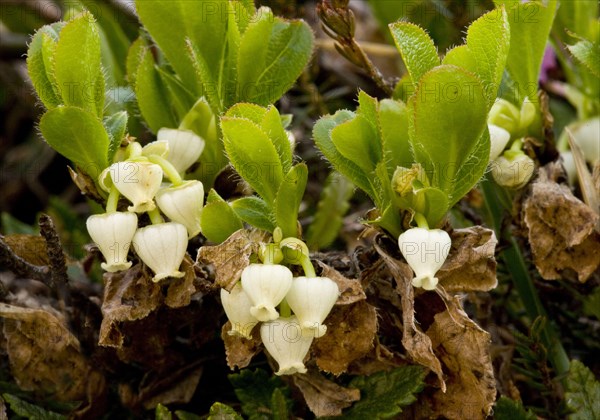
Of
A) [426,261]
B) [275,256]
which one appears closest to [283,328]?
[275,256]

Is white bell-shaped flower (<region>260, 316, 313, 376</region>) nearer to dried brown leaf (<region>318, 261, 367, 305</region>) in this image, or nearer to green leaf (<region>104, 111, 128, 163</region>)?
dried brown leaf (<region>318, 261, 367, 305</region>)

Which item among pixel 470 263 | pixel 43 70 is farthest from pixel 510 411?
pixel 43 70

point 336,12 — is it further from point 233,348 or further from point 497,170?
point 233,348

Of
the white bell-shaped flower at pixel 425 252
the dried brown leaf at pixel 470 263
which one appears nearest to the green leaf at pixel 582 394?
the dried brown leaf at pixel 470 263

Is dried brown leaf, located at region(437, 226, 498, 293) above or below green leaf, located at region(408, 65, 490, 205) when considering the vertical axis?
below

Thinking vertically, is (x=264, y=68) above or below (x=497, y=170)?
above

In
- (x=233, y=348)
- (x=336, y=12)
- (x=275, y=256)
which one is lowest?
(x=233, y=348)

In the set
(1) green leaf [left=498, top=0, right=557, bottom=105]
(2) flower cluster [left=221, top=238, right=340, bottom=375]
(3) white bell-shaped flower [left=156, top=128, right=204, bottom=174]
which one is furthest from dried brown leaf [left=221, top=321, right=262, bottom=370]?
(1) green leaf [left=498, top=0, right=557, bottom=105]
